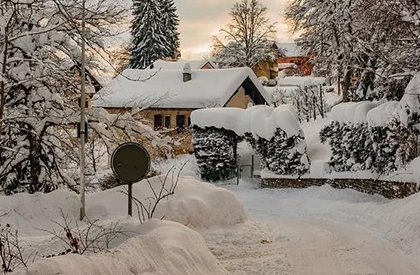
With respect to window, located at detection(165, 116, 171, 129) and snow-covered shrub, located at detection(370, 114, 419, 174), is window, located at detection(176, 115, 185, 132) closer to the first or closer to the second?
window, located at detection(165, 116, 171, 129)

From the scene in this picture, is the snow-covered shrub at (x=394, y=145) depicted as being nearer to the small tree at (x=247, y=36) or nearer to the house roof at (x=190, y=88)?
the house roof at (x=190, y=88)

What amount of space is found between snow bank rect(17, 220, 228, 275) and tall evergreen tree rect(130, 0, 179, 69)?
43.8m

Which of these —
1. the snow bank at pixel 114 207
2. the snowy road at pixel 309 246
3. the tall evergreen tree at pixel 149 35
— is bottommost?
the snowy road at pixel 309 246

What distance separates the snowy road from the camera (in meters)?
9.41

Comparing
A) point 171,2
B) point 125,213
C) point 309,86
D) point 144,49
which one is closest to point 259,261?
point 125,213

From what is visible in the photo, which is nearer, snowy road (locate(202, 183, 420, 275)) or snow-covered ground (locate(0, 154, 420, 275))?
snow-covered ground (locate(0, 154, 420, 275))

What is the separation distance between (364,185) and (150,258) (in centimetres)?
1395

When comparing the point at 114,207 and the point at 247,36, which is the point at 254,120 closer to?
the point at 114,207

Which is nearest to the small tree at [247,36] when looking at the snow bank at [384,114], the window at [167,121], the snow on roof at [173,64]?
the snow on roof at [173,64]

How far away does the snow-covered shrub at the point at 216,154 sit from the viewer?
Result: 25125 mm

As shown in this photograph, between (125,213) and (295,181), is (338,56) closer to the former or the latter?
(295,181)

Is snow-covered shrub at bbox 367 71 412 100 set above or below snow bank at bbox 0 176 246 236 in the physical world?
above

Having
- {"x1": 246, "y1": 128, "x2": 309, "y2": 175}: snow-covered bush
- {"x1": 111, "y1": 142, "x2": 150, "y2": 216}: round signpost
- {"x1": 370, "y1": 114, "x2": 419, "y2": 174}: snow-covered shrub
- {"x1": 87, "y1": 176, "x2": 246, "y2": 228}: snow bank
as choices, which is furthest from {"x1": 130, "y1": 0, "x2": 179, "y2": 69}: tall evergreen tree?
{"x1": 111, "y1": 142, "x2": 150, "y2": 216}: round signpost

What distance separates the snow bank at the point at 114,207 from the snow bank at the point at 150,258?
197 inches
